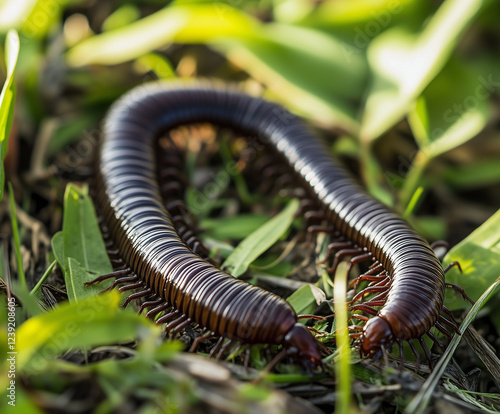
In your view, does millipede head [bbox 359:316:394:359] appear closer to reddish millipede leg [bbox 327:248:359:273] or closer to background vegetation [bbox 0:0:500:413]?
background vegetation [bbox 0:0:500:413]

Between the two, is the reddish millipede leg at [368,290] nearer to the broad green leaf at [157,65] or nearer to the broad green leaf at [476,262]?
the broad green leaf at [476,262]

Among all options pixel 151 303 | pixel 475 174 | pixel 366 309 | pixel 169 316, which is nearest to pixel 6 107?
pixel 151 303

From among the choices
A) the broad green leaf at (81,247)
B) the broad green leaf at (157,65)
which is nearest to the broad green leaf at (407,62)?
the broad green leaf at (157,65)

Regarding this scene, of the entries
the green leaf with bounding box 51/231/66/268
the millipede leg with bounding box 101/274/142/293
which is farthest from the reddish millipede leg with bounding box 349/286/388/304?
the green leaf with bounding box 51/231/66/268

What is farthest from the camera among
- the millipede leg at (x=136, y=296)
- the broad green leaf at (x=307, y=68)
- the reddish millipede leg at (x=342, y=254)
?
the broad green leaf at (x=307, y=68)

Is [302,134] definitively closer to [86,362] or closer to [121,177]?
[121,177]

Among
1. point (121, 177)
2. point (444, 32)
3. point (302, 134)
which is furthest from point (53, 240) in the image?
point (444, 32)

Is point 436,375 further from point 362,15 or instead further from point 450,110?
point 362,15
